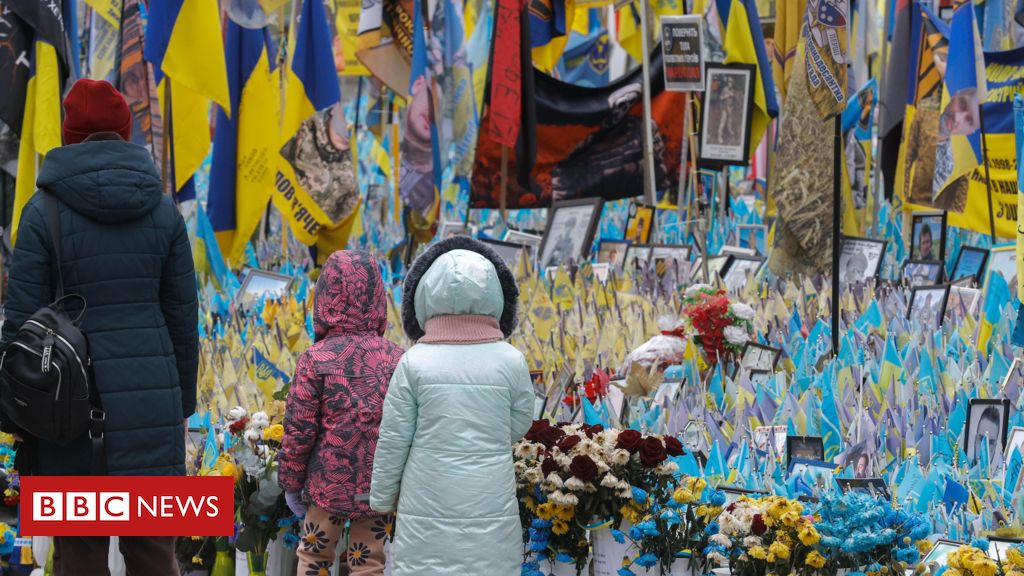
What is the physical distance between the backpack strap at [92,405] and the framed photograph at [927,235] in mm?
8354

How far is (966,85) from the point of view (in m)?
9.62

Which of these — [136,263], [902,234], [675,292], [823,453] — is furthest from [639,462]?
[902,234]

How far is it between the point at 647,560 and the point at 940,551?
3.14 feet

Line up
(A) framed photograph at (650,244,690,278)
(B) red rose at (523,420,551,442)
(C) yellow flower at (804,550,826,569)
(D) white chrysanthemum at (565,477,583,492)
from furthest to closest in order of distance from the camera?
(A) framed photograph at (650,244,690,278) < (B) red rose at (523,420,551,442) < (D) white chrysanthemum at (565,477,583,492) < (C) yellow flower at (804,550,826,569)

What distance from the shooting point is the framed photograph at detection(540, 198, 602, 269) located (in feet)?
34.1

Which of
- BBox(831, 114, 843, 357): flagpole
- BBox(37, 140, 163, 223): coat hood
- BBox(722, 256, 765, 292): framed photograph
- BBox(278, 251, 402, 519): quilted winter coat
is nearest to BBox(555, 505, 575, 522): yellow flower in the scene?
BBox(278, 251, 402, 519): quilted winter coat

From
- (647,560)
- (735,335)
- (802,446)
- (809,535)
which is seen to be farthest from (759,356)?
(809,535)

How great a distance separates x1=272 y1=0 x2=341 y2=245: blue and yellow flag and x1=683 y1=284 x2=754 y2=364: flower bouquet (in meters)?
4.95

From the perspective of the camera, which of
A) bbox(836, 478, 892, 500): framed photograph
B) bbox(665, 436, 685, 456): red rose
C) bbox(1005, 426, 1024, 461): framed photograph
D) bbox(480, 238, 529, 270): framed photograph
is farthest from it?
bbox(480, 238, 529, 270): framed photograph

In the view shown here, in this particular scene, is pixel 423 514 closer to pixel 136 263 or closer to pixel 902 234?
pixel 136 263

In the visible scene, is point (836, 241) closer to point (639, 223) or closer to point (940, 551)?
point (940, 551)

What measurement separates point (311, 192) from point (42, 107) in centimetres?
230

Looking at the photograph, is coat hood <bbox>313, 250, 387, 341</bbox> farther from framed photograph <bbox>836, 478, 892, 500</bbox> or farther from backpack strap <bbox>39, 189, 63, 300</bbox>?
framed photograph <bbox>836, 478, 892, 500</bbox>

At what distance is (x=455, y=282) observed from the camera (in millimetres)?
3949
